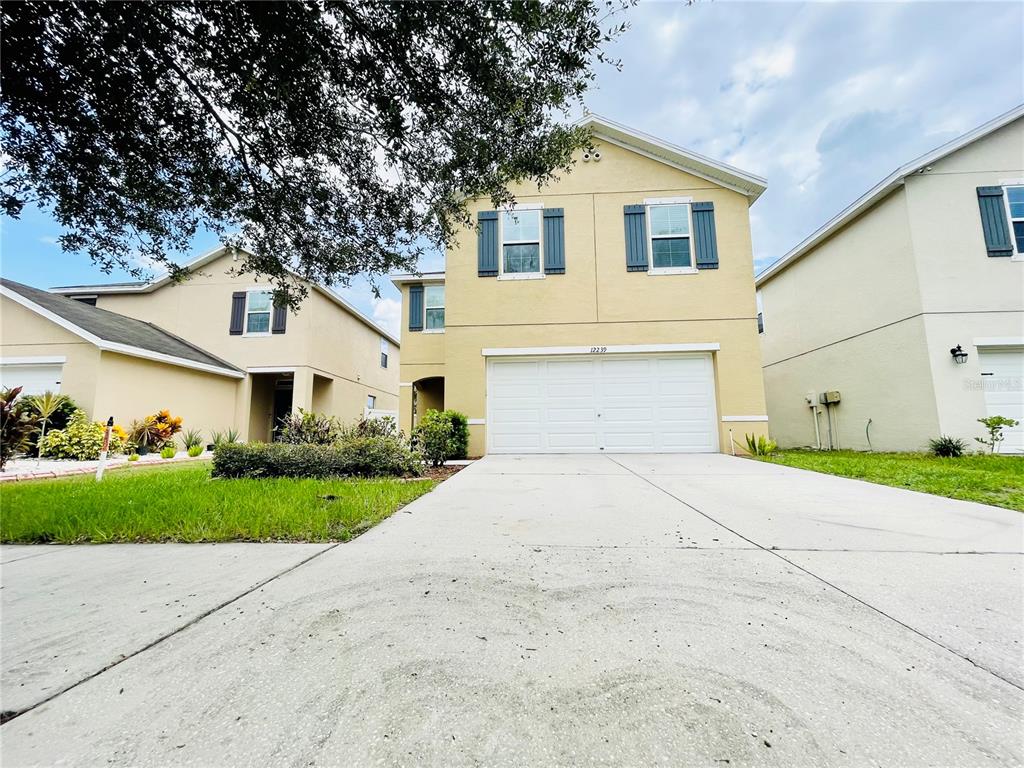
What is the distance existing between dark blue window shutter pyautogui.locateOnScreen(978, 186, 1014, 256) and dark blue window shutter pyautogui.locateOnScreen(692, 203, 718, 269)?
17.2ft

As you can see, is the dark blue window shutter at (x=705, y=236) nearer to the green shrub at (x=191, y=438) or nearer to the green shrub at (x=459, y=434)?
the green shrub at (x=459, y=434)

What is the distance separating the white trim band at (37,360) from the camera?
373 inches

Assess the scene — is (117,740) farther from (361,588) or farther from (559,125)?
(559,125)

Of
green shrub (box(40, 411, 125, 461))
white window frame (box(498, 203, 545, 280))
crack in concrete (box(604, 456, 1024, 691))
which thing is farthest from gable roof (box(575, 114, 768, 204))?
green shrub (box(40, 411, 125, 461))

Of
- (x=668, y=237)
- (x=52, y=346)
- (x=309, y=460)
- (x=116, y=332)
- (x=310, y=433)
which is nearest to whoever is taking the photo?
(x=309, y=460)

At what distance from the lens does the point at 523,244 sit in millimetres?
9234

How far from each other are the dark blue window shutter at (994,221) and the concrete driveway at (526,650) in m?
9.14

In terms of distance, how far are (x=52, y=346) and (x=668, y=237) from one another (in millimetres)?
14143

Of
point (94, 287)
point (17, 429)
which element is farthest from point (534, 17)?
point (94, 287)

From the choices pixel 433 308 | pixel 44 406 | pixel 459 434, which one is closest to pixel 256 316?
pixel 44 406

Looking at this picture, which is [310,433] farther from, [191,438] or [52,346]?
[52,346]

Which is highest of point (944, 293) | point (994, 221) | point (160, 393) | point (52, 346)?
point (994, 221)

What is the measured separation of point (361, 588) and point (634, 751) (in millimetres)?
1393

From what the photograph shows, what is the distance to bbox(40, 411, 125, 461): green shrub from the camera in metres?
8.39
